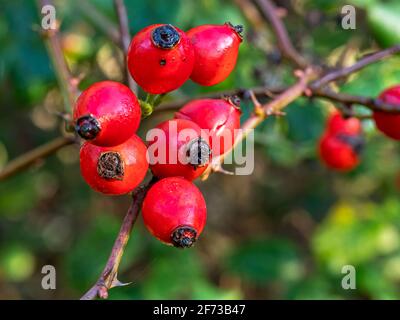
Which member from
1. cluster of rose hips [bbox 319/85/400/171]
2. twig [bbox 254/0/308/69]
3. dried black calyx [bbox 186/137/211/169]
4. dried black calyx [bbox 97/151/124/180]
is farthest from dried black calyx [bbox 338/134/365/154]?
dried black calyx [bbox 97/151/124/180]

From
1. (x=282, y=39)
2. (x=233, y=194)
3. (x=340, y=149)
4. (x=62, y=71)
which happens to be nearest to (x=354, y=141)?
(x=340, y=149)

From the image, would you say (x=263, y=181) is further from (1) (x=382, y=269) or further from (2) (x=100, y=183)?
(2) (x=100, y=183)

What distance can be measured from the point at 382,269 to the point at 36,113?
2377mm

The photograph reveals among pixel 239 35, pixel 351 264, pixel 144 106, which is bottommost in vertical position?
pixel 144 106

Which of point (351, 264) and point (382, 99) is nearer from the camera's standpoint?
point (382, 99)

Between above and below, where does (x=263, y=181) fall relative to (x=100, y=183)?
above

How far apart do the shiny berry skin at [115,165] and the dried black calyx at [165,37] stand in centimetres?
21

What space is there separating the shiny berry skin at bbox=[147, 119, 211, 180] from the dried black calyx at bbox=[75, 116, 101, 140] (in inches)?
6.5

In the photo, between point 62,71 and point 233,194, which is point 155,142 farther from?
point 233,194

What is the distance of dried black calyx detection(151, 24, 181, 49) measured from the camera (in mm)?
1286
